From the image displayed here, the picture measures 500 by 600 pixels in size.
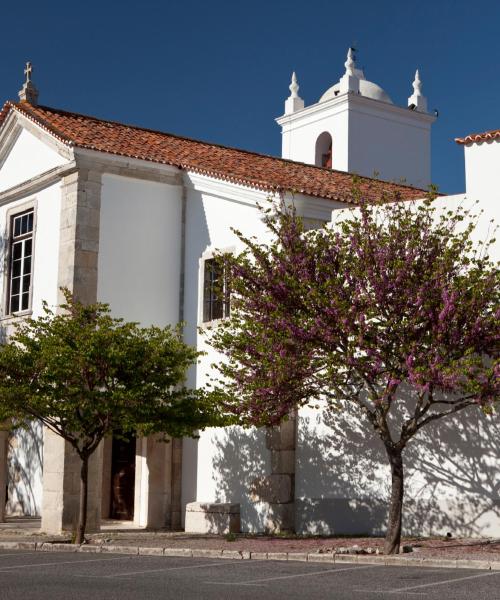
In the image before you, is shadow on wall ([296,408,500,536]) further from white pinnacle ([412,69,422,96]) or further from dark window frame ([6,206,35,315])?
white pinnacle ([412,69,422,96])

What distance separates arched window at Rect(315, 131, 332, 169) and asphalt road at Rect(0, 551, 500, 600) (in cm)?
2103

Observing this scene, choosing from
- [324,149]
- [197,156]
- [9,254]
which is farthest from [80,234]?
[324,149]

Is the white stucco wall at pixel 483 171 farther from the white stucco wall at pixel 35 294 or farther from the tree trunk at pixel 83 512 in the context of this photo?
the white stucco wall at pixel 35 294

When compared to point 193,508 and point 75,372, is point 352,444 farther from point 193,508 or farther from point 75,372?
point 75,372

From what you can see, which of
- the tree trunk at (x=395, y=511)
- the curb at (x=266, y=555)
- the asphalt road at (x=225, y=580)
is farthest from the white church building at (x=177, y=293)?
the asphalt road at (x=225, y=580)

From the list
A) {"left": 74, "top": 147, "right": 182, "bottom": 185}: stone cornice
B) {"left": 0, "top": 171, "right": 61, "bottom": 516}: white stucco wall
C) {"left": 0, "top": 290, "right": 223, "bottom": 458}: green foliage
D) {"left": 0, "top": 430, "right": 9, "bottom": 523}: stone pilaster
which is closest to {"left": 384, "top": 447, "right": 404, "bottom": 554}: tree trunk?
{"left": 0, "top": 290, "right": 223, "bottom": 458}: green foliage

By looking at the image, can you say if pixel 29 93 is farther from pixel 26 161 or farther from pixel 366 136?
pixel 366 136

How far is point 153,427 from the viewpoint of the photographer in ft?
58.5

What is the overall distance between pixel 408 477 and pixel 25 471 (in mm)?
9667

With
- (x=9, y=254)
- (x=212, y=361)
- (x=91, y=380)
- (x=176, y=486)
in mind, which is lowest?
(x=176, y=486)

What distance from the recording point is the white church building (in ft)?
57.9

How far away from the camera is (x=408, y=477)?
17938 mm

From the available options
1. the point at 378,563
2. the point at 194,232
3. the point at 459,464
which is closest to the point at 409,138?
the point at 194,232

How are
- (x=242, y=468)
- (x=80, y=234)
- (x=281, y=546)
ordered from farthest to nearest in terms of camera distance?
1. (x=80, y=234)
2. (x=242, y=468)
3. (x=281, y=546)
